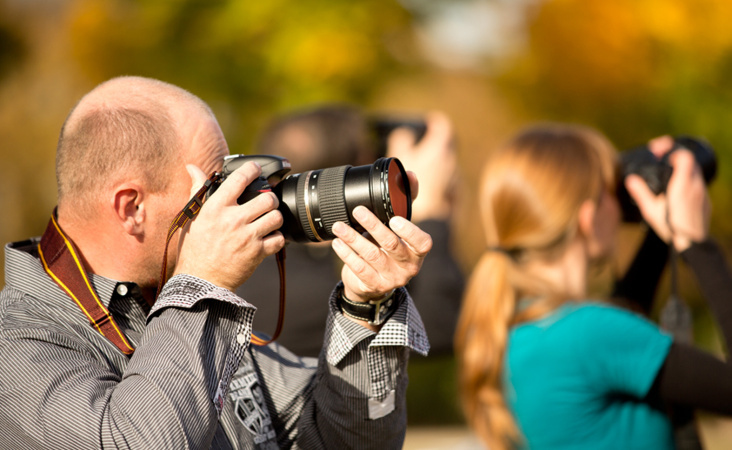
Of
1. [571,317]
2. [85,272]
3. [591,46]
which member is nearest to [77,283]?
[85,272]

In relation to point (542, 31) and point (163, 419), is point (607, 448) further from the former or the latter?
point (542, 31)

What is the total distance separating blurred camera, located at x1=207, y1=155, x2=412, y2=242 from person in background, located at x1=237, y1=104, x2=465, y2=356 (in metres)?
1.18

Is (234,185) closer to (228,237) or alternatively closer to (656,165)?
(228,237)

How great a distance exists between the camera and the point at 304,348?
2.89 metres

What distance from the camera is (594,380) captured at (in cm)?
227

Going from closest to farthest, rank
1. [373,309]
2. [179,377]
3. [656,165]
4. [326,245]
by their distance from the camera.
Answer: [179,377] → [373,309] → [656,165] → [326,245]

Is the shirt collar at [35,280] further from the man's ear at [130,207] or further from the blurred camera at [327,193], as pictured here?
the blurred camera at [327,193]

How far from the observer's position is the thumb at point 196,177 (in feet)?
5.38

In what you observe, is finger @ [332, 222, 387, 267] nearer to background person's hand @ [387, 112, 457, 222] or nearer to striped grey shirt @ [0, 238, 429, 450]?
striped grey shirt @ [0, 238, 429, 450]

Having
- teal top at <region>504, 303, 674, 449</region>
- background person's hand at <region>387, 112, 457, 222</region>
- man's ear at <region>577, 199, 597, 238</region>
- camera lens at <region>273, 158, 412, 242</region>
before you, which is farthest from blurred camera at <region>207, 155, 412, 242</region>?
background person's hand at <region>387, 112, 457, 222</region>

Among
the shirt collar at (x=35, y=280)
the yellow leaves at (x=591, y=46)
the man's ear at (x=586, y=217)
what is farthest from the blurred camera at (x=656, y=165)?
the yellow leaves at (x=591, y=46)

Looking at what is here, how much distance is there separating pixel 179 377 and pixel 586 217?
1.61 meters

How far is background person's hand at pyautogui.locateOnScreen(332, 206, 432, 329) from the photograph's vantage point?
1.59 meters

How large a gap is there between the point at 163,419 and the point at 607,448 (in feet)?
4.84
